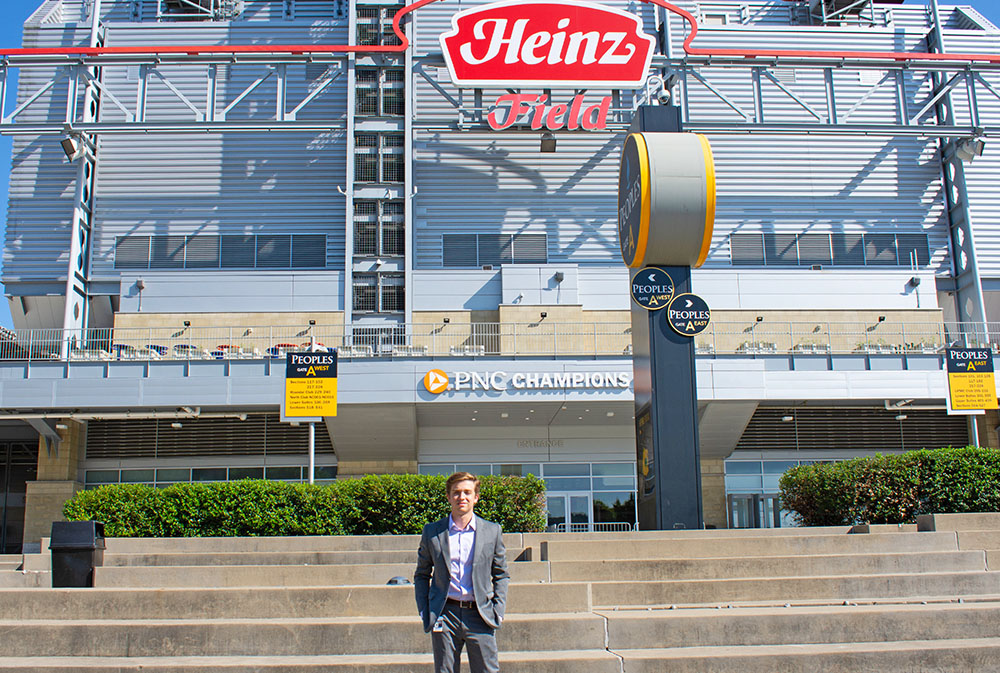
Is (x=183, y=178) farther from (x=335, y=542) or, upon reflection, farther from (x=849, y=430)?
(x=849, y=430)

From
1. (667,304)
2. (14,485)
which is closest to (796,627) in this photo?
(667,304)

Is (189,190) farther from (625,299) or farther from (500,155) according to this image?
(625,299)

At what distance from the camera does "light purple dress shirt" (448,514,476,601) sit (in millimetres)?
5727

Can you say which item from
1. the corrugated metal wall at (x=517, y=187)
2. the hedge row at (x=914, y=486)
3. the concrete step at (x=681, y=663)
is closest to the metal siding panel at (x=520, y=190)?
the corrugated metal wall at (x=517, y=187)

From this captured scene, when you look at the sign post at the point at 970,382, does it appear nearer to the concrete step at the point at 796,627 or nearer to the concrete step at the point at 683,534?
the concrete step at the point at 683,534

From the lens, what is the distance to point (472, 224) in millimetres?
35062

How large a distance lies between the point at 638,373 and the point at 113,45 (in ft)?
101

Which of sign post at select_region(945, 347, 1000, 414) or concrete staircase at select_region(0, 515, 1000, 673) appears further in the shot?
sign post at select_region(945, 347, 1000, 414)

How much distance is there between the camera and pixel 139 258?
34.6m

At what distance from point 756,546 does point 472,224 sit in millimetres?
25278

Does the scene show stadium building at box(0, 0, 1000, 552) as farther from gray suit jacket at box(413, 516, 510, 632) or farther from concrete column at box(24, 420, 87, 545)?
gray suit jacket at box(413, 516, 510, 632)

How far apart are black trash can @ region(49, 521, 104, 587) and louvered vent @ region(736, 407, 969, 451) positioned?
2454cm

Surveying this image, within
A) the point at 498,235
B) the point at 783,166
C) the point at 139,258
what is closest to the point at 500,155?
the point at 498,235

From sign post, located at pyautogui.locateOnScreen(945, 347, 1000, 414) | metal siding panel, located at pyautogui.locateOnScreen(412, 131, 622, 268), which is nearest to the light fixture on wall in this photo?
sign post, located at pyautogui.locateOnScreen(945, 347, 1000, 414)
